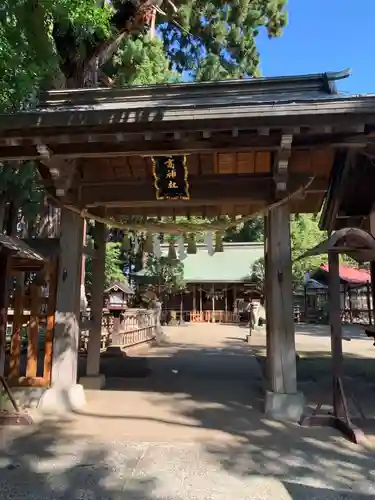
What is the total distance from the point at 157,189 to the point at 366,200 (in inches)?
151

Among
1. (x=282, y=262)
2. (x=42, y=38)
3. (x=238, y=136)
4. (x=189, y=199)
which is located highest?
(x=42, y=38)

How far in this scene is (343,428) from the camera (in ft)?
15.5

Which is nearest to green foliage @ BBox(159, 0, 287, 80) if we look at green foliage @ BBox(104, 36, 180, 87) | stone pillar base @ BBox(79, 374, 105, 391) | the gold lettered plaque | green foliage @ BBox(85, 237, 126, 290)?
green foliage @ BBox(104, 36, 180, 87)

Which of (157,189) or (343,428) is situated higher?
(157,189)

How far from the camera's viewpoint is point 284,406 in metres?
5.34

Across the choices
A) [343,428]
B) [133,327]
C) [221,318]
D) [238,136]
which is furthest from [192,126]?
[221,318]

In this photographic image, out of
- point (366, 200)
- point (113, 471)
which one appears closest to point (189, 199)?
point (366, 200)

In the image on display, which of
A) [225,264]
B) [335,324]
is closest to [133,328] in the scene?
[335,324]

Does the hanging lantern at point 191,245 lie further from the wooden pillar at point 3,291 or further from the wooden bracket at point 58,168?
the wooden pillar at point 3,291

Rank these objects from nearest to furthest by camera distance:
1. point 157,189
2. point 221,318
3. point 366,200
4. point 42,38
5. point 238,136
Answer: point 42,38 → point 238,136 → point 157,189 → point 366,200 → point 221,318

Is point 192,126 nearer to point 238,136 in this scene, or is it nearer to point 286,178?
point 238,136

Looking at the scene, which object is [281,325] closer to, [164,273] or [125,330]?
[125,330]

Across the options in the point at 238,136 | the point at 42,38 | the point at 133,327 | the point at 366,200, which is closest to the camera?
the point at 42,38

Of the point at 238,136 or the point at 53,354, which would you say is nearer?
the point at 238,136
